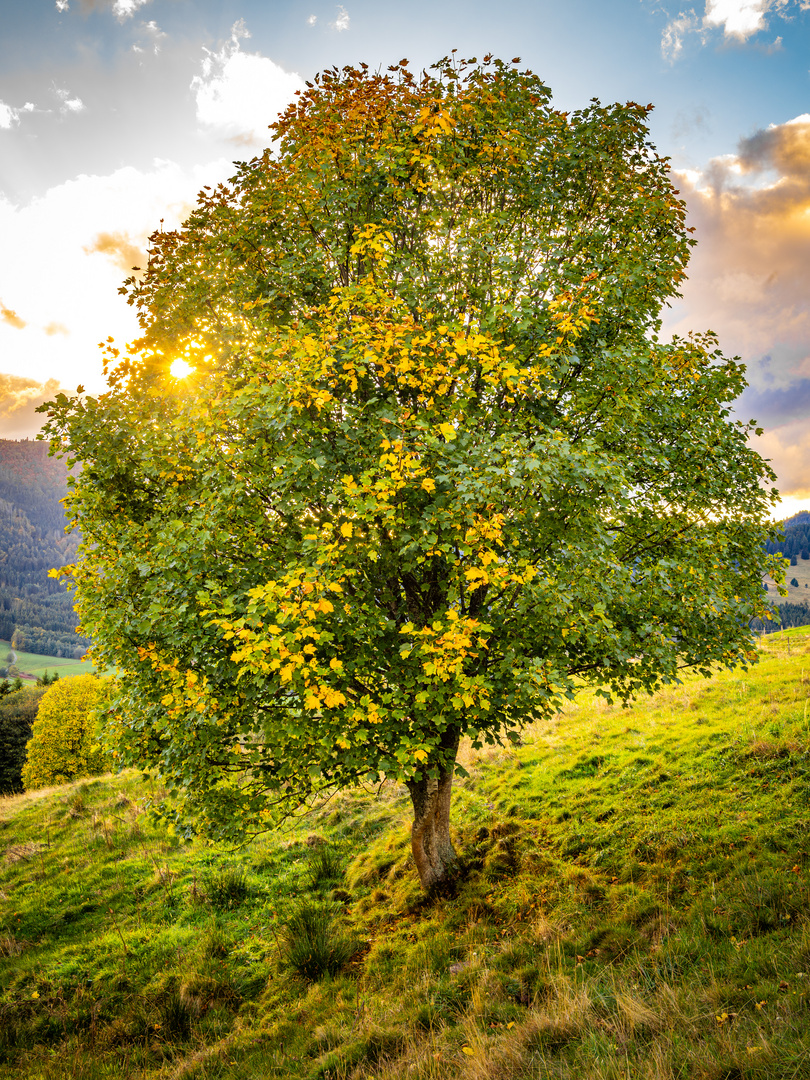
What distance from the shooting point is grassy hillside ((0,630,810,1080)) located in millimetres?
4984

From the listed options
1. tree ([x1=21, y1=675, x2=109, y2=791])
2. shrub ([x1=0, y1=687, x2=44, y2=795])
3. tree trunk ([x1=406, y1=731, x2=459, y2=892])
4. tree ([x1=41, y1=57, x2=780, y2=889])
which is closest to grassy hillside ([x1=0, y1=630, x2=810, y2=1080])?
tree trunk ([x1=406, y1=731, x2=459, y2=892])

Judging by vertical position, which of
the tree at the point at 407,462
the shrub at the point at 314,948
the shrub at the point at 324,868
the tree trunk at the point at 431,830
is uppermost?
the tree at the point at 407,462

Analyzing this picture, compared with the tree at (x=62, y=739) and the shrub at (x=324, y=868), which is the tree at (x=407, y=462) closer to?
the shrub at (x=324, y=868)

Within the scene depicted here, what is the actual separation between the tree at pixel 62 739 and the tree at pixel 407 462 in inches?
1613

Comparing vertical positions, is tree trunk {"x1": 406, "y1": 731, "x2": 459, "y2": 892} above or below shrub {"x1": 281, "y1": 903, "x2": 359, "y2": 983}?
above

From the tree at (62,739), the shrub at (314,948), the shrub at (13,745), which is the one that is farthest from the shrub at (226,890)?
the shrub at (13,745)

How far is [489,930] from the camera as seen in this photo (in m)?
8.16

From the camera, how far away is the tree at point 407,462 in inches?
268

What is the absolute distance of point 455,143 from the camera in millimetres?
8922

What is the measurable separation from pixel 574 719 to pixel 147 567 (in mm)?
15167

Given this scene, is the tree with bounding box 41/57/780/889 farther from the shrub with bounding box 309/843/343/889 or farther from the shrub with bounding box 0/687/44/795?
the shrub with bounding box 0/687/44/795

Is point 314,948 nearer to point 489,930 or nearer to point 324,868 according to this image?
point 489,930

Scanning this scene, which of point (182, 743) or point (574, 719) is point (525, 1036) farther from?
point (574, 719)

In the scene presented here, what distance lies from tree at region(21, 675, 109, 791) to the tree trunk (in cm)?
4047
